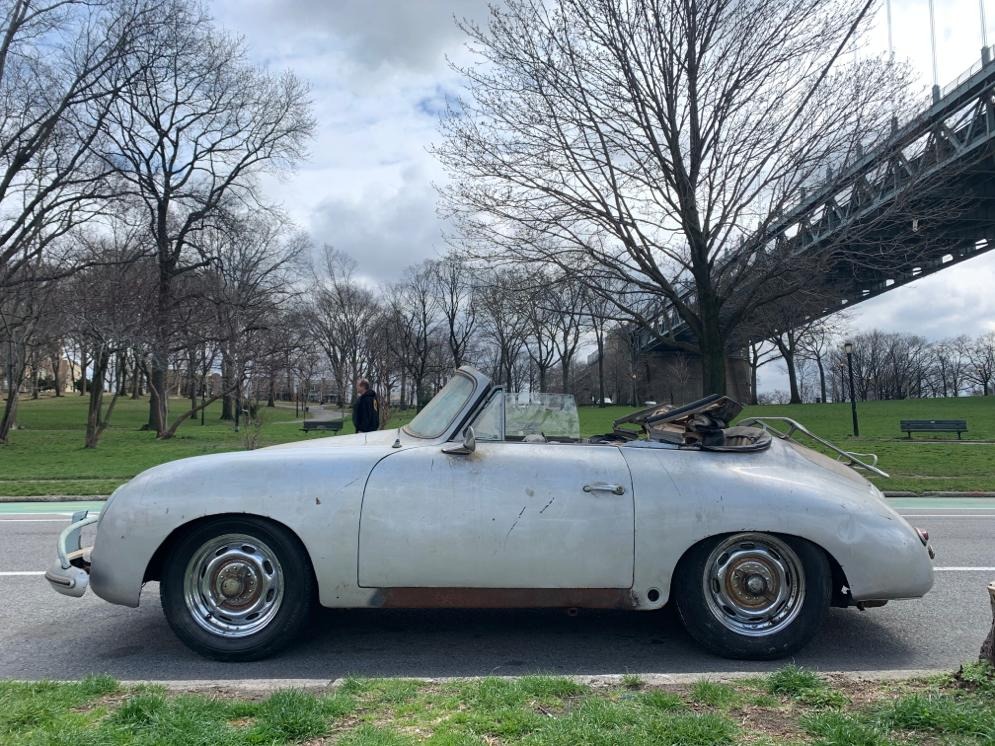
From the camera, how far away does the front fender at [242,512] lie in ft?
12.8

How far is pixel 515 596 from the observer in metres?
3.93

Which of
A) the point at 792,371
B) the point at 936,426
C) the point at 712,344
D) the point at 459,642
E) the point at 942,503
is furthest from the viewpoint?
A: the point at 792,371

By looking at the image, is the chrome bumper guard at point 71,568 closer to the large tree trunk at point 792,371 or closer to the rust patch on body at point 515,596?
the rust patch on body at point 515,596

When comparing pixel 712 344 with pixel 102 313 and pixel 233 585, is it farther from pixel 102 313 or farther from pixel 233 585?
pixel 102 313

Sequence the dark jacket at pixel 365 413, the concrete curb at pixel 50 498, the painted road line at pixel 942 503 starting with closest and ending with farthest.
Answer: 1. the painted road line at pixel 942 503
2. the concrete curb at pixel 50 498
3. the dark jacket at pixel 365 413

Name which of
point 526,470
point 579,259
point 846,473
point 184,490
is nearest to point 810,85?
point 579,259

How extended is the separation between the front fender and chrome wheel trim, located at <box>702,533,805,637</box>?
184 centimetres

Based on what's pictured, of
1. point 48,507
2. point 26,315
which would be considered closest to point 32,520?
point 48,507

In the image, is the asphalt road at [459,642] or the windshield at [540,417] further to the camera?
the windshield at [540,417]

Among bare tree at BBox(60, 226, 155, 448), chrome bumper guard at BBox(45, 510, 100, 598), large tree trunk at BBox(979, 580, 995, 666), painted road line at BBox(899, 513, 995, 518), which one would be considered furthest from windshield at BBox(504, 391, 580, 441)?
bare tree at BBox(60, 226, 155, 448)

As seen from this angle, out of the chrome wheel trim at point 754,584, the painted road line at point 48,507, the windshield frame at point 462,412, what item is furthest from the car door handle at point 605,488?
the painted road line at point 48,507

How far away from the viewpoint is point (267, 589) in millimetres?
3934

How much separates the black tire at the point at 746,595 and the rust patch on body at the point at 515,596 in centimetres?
33

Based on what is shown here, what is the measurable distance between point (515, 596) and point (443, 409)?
1.29m
